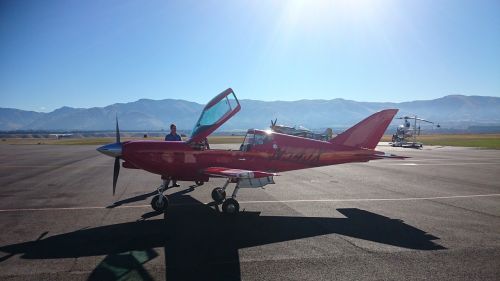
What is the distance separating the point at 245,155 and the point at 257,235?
379 cm

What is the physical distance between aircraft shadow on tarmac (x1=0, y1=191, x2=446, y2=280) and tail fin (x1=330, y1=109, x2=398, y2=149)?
308 centimetres

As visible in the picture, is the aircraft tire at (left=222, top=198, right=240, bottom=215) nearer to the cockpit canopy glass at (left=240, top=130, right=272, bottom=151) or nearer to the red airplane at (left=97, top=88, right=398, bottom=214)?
the red airplane at (left=97, top=88, right=398, bottom=214)

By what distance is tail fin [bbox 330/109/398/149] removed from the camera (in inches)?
507

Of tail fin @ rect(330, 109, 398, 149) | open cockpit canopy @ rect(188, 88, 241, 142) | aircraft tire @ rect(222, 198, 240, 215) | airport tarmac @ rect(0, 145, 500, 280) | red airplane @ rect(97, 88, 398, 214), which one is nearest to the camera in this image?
airport tarmac @ rect(0, 145, 500, 280)

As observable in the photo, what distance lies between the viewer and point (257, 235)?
8273mm

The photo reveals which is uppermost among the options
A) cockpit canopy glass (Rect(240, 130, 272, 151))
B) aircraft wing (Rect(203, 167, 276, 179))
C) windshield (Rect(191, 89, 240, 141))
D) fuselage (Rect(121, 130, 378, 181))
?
windshield (Rect(191, 89, 240, 141))

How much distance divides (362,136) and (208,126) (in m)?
5.85

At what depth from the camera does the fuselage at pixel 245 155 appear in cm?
1068

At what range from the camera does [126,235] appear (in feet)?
27.0

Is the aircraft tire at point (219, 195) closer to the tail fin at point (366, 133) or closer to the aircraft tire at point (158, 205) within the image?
the aircraft tire at point (158, 205)

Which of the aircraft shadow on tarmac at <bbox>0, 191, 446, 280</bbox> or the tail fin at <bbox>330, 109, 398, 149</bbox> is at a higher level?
the tail fin at <bbox>330, 109, 398, 149</bbox>

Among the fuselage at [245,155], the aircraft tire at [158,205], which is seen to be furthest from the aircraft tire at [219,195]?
the aircraft tire at [158,205]

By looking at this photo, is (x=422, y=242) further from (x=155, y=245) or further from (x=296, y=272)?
(x=155, y=245)

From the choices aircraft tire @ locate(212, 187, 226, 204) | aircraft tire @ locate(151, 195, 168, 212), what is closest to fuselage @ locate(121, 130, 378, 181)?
aircraft tire @ locate(151, 195, 168, 212)
